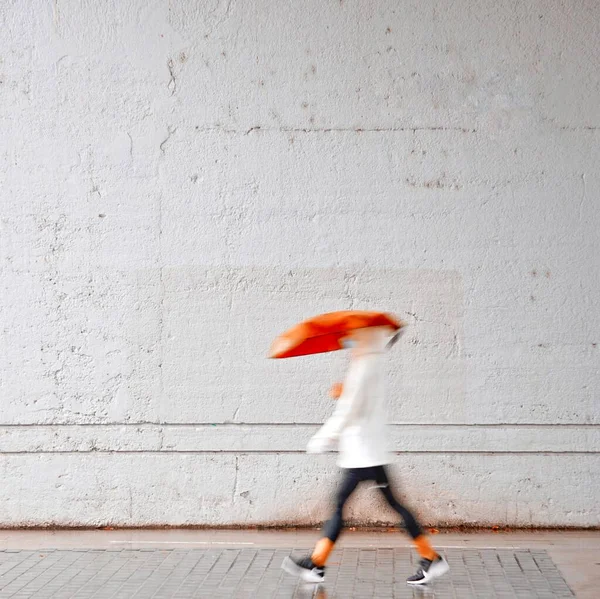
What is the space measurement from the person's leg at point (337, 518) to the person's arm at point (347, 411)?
255 millimetres

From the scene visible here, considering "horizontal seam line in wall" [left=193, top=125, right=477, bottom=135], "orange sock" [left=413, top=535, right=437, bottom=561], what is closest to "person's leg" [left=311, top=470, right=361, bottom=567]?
"orange sock" [left=413, top=535, right=437, bottom=561]

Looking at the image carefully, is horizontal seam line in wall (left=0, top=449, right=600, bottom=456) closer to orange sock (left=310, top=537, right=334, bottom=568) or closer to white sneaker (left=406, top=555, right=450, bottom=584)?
white sneaker (left=406, top=555, right=450, bottom=584)

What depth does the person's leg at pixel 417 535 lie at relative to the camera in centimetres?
567

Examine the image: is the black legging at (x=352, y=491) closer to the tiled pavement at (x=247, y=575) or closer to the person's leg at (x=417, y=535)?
the person's leg at (x=417, y=535)

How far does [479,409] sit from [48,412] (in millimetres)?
3496

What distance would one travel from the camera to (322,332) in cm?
553

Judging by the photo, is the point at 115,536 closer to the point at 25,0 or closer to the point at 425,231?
the point at 425,231

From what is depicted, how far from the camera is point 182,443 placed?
7.64 m

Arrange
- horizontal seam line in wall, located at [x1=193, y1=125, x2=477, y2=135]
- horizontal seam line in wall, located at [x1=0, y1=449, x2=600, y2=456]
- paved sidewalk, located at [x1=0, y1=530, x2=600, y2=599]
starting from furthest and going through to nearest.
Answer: horizontal seam line in wall, located at [x1=193, y1=125, x2=477, y2=135], horizontal seam line in wall, located at [x1=0, y1=449, x2=600, y2=456], paved sidewalk, located at [x1=0, y1=530, x2=600, y2=599]

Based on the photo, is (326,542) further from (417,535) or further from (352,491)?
(417,535)

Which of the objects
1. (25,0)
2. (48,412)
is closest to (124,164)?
(25,0)

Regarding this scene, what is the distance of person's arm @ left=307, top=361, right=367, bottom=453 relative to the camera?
218 inches

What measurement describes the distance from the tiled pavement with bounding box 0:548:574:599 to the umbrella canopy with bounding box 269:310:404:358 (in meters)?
1.48

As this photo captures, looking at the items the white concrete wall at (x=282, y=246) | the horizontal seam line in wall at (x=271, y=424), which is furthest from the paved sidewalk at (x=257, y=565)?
the horizontal seam line in wall at (x=271, y=424)
